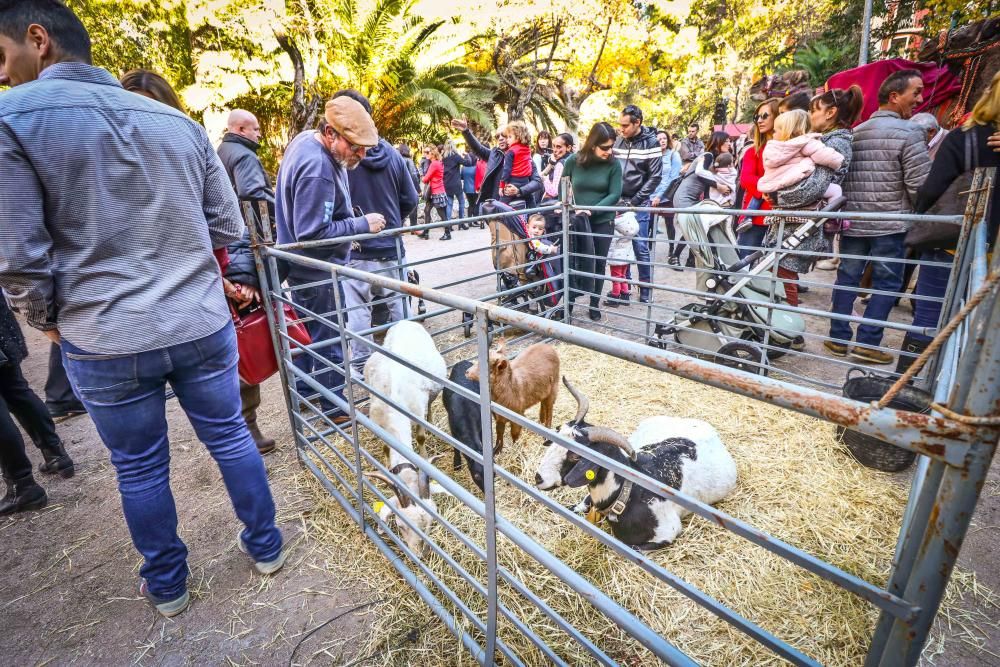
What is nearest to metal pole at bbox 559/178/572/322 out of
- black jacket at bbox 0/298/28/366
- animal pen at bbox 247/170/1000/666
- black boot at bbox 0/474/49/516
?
animal pen at bbox 247/170/1000/666

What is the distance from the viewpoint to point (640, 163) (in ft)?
19.8

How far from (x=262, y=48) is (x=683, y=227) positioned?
15.1 metres

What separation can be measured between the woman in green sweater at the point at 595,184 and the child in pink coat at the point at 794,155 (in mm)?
1528

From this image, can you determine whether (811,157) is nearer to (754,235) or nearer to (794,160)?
(794,160)

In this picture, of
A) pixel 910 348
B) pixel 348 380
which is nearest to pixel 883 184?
pixel 910 348

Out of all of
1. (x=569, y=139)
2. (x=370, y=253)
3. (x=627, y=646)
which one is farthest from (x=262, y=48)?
(x=627, y=646)

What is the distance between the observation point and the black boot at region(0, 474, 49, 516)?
9.33 ft

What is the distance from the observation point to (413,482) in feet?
7.80

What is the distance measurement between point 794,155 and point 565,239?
211cm

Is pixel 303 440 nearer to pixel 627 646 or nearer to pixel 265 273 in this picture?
pixel 265 273

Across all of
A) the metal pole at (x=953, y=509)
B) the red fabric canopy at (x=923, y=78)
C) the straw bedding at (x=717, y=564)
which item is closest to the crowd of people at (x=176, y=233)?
the straw bedding at (x=717, y=564)

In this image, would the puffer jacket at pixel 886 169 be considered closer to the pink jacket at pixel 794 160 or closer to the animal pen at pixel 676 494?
the pink jacket at pixel 794 160

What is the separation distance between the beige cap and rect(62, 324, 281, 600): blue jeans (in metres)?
1.50

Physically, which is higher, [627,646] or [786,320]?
[786,320]
